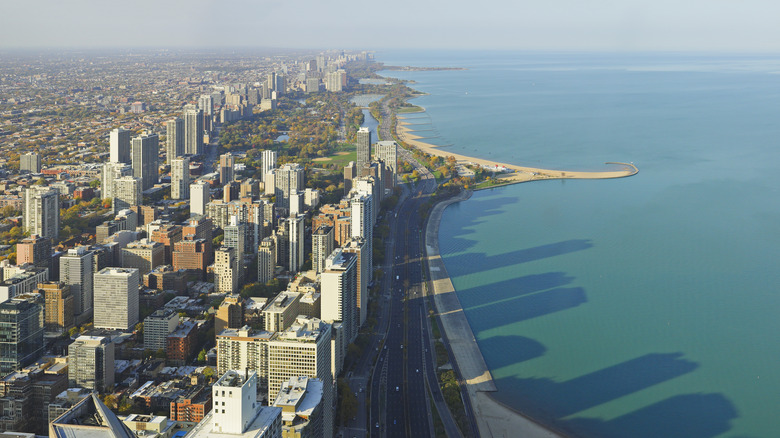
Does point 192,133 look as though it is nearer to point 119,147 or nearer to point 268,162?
point 119,147

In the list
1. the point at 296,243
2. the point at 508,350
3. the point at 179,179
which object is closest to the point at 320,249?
the point at 296,243

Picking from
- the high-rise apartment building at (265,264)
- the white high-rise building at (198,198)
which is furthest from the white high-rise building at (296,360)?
the white high-rise building at (198,198)

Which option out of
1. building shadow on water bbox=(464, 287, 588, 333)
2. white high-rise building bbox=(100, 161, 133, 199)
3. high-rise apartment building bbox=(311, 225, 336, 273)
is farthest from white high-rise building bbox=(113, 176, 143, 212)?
building shadow on water bbox=(464, 287, 588, 333)

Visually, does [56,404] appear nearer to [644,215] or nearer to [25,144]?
[644,215]

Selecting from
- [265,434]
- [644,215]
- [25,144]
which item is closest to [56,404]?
[265,434]

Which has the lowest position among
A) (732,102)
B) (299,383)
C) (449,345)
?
(449,345)
